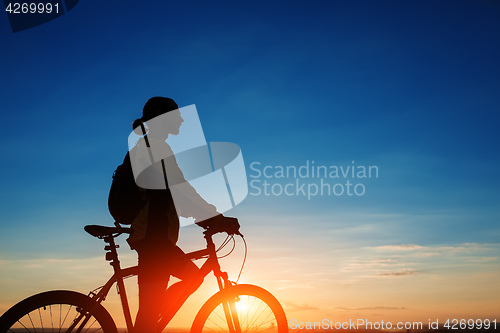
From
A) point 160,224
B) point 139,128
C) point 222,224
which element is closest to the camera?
point 160,224

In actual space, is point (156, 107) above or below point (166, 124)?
above

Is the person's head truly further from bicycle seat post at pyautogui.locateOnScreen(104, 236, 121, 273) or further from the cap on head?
bicycle seat post at pyautogui.locateOnScreen(104, 236, 121, 273)

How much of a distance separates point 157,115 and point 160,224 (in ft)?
3.47

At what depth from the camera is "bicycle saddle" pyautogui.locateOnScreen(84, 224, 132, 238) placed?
4.72 m

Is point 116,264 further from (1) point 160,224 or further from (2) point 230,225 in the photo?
(2) point 230,225

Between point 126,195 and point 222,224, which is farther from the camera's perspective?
point 222,224

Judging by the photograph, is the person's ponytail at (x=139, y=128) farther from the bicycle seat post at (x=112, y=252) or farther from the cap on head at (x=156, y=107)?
the bicycle seat post at (x=112, y=252)

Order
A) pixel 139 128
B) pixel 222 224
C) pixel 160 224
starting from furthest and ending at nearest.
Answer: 1. pixel 222 224
2. pixel 139 128
3. pixel 160 224

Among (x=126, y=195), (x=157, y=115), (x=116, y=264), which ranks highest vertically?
(x=157, y=115)

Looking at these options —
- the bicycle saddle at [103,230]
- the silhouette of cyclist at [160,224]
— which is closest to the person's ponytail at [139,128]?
the silhouette of cyclist at [160,224]

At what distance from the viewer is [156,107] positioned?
4699 millimetres

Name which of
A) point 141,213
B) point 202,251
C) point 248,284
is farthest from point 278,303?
point 141,213

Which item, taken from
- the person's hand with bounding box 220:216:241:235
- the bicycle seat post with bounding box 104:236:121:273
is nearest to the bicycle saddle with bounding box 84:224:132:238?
the bicycle seat post with bounding box 104:236:121:273

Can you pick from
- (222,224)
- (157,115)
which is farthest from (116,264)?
(157,115)
